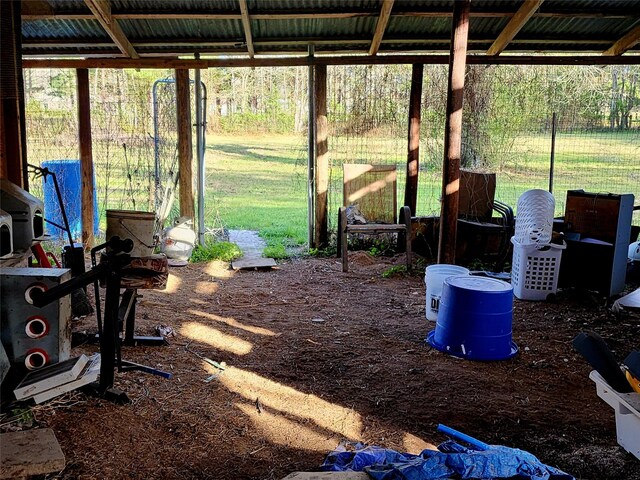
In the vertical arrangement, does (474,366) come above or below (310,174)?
below

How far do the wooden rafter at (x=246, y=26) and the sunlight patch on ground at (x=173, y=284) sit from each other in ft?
9.28

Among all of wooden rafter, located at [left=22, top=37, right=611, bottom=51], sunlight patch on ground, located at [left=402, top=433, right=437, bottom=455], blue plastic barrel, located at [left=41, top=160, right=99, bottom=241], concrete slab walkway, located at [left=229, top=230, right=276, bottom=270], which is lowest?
sunlight patch on ground, located at [left=402, top=433, right=437, bottom=455]

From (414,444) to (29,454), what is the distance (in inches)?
74.0

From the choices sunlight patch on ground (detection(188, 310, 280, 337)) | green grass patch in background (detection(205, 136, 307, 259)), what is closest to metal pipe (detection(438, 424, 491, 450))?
sunlight patch on ground (detection(188, 310, 280, 337))

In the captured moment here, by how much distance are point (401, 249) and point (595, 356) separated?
4699mm

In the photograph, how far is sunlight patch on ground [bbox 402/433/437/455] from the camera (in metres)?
3.11

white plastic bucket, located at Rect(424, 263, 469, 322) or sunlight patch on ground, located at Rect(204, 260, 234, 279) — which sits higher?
white plastic bucket, located at Rect(424, 263, 469, 322)

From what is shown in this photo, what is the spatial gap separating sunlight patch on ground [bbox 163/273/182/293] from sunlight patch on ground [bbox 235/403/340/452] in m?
2.79

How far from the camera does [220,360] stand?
4.30 meters

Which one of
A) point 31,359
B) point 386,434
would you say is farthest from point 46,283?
point 386,434

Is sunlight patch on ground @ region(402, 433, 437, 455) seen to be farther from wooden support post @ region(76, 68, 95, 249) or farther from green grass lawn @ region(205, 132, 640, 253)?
wooden support post @ region(76, 68, 95, 249)

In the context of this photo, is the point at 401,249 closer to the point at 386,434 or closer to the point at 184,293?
the point at 184,293

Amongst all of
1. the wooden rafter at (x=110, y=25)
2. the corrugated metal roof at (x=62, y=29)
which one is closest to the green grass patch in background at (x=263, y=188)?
the wooden rafter at (x=110, y=25)

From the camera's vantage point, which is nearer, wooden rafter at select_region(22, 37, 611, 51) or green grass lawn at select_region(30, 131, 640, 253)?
wooden rafter at select_region(22, 37, 611, 51)
